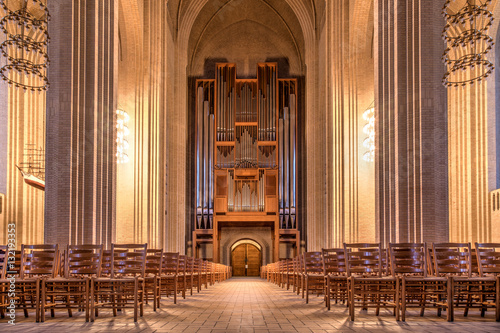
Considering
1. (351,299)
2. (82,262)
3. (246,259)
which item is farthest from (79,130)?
(246,259)

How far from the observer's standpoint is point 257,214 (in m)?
29.1

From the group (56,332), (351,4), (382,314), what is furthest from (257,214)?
(56,332)

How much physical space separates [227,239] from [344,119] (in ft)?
48.6

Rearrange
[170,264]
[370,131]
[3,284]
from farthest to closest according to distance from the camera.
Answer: [370,131] → [170,264] → [3,284]

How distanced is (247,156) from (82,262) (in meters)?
23.2

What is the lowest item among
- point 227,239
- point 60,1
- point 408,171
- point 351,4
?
point 227,239

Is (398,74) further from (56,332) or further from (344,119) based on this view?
(344,119)

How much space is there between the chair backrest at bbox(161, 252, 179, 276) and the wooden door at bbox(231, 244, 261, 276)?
22725 mm

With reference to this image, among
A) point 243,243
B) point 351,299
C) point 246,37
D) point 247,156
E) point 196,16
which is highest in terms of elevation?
point 246,37

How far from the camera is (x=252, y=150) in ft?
98.2

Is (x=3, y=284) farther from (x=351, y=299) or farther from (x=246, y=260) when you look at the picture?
(x=246, y=260)

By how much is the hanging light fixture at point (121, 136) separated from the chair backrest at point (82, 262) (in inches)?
352

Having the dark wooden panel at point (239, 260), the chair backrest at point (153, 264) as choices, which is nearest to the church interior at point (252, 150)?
the dark wooden panel at point (239, 260)

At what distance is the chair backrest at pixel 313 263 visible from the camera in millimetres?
9688
